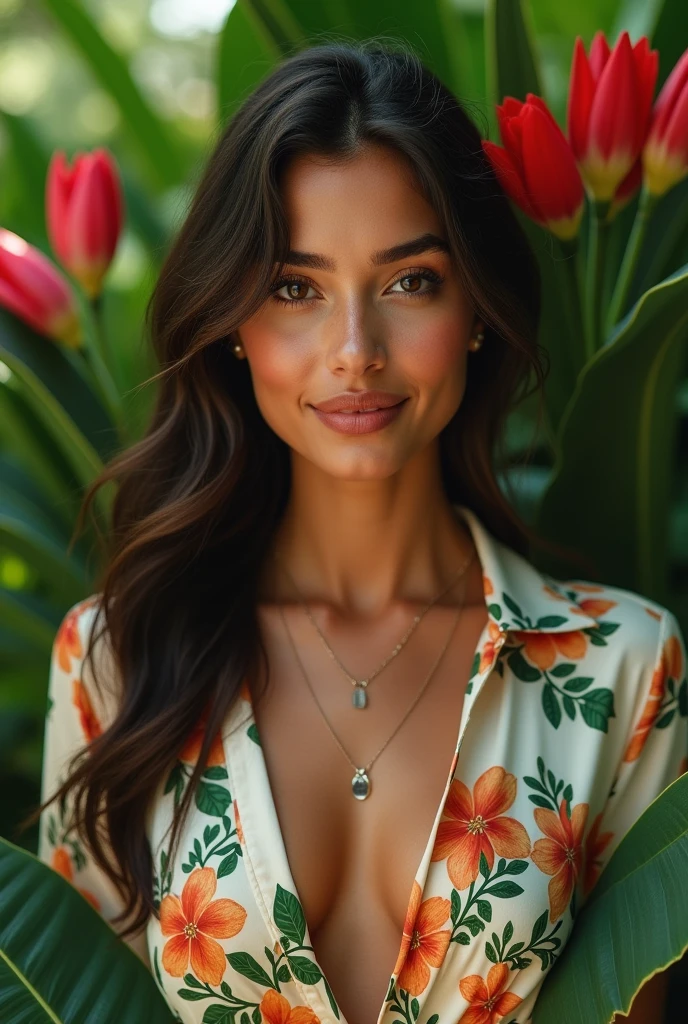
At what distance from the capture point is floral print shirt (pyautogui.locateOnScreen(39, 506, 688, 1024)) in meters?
1.18

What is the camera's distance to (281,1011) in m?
1.20

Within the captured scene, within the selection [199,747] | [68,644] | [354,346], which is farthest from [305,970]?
[354,346]

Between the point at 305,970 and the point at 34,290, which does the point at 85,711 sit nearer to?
the point at 305,970

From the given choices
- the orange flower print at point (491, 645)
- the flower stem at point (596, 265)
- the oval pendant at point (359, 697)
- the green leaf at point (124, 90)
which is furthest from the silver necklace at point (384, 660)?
the green leaf at point (124, 90)

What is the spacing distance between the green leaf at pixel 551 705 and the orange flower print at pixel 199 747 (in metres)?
0.36

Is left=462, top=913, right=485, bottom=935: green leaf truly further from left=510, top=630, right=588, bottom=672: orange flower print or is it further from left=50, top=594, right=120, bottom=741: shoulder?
left=50, top=594, right=120, bottom=741: shoulder

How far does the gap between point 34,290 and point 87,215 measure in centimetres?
12

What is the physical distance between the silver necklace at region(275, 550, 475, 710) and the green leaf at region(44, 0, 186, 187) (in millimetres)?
1084

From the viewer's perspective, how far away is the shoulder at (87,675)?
140 centimetres

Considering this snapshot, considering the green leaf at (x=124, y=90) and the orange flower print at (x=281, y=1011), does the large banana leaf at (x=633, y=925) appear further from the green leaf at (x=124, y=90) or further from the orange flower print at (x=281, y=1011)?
the green leaf at (x=124, y=90)

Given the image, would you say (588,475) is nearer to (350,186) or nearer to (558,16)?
(350,186)

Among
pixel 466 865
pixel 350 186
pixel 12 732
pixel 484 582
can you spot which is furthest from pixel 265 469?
pixel 12 732

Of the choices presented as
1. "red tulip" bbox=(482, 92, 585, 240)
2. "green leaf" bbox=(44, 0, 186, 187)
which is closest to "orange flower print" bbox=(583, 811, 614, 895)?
"red tulip" bbox=(482, 92, 585, 240)

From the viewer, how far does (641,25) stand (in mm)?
1892
